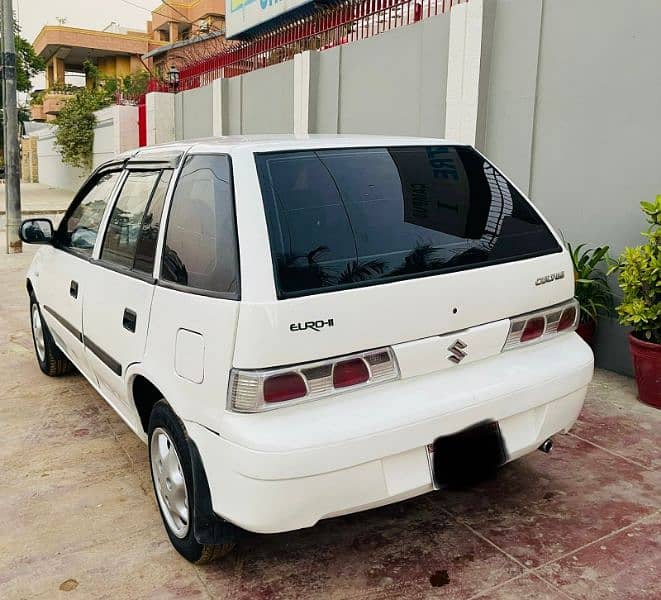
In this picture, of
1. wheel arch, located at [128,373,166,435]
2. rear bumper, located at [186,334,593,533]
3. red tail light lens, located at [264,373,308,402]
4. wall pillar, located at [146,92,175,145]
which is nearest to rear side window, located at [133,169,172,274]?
wheel arch, located at [128,373,166,435]

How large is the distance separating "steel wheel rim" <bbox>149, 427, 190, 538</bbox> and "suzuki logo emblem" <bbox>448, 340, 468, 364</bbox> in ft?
3.68

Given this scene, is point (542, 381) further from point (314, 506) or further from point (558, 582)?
point (314, 506)

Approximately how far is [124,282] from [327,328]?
123 cm

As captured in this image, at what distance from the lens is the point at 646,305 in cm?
442

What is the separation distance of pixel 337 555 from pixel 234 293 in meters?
1.25

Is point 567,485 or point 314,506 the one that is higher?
point 314,506

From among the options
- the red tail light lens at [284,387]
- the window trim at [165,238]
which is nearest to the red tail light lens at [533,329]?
the red tail light lens at [284,387]

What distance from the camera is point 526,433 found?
2805mm

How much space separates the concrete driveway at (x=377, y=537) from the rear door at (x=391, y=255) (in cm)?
89

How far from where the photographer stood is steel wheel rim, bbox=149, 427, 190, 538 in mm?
2768

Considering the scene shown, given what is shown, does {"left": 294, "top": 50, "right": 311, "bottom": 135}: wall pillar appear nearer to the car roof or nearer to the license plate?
the car roof

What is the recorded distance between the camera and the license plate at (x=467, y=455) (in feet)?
8.36

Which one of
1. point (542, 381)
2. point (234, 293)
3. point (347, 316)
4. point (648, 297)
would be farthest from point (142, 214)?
point (648, 297)

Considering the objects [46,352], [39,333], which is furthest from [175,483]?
[39,333]
